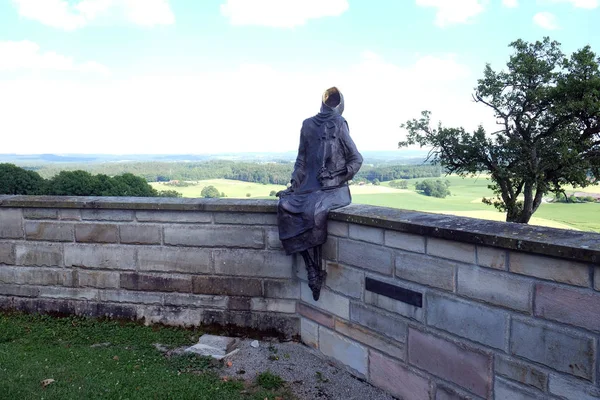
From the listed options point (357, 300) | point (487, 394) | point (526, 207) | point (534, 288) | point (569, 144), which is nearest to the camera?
point (534, 288)

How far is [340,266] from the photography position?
15.8ft

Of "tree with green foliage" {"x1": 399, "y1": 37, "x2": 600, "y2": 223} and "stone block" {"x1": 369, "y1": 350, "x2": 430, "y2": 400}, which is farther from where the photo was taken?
"tree with green foliage" {"x1": 399, "y1": 37, "x2": 600, "y2": 223}

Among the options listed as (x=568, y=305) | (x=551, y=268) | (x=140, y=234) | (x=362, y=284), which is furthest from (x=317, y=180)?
(x=568, y=305)

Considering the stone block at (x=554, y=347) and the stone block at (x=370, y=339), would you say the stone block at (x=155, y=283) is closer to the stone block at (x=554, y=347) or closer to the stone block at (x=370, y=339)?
the stone block at (x=370, y=339)

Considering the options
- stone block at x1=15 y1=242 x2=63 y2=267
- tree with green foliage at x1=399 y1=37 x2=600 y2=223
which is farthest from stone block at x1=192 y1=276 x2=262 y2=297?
tree with green foliage at x1=399 y1=37 x2=600 y2=223

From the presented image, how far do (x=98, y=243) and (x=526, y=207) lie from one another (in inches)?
751

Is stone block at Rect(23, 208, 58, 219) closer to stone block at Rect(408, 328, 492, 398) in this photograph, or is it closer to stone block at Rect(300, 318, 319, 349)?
stone block at Rect(300, 318, 319, 349)

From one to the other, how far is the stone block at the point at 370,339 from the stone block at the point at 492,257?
1.20m

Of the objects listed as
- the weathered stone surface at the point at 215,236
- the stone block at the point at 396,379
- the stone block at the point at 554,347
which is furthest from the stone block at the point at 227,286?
the stone block at the point at 554,347

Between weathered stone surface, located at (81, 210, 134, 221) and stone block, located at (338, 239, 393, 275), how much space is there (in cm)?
269

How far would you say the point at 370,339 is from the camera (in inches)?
178

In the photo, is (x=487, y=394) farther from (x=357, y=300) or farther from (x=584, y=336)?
(x=357, y=300)

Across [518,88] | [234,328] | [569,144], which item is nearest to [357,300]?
[234,328]

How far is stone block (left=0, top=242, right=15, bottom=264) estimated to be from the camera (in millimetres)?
6238
